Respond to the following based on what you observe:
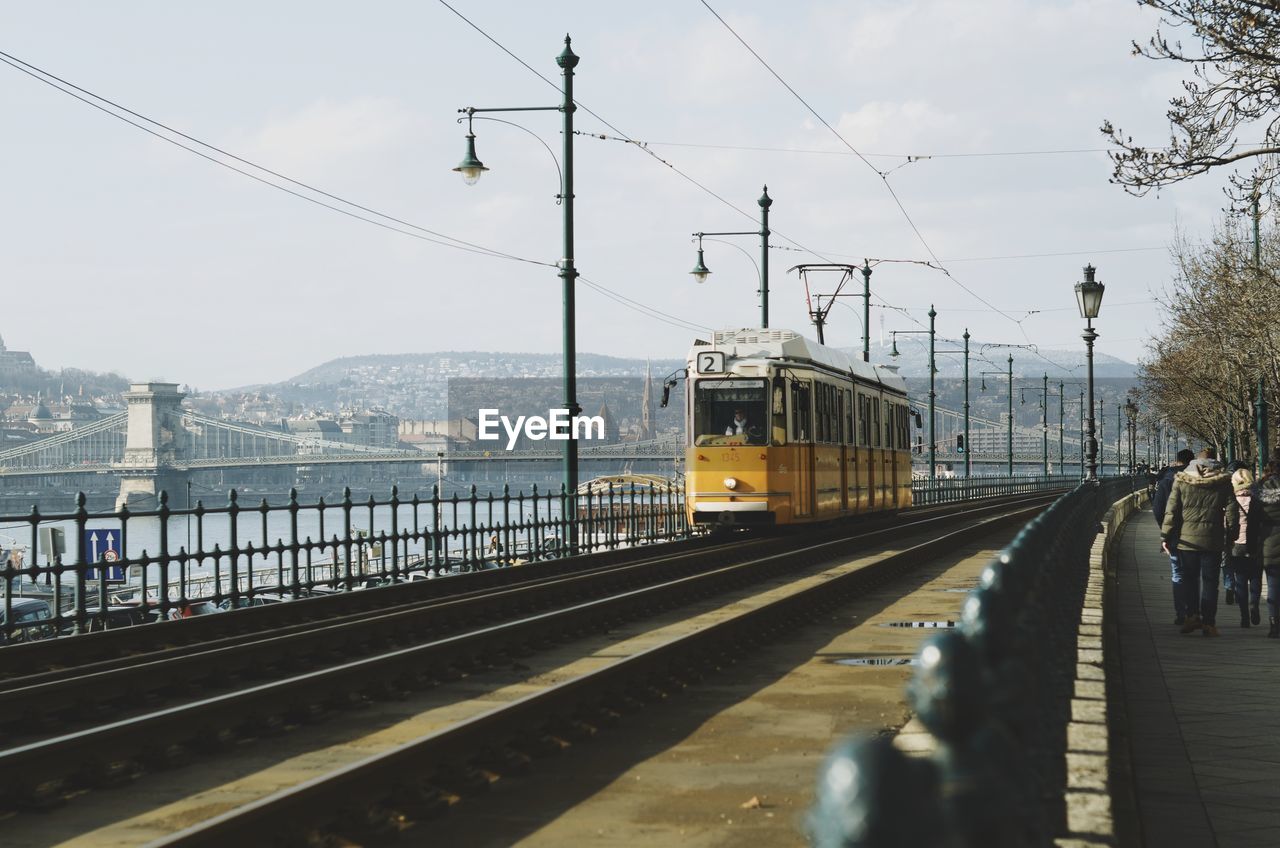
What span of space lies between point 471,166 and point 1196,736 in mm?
16167

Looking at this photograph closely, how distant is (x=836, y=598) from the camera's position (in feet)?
56.0

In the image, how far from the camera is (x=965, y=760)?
182 cm

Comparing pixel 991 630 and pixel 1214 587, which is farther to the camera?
A: pixel 1214 587

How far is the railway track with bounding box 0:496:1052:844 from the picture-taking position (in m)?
6.34

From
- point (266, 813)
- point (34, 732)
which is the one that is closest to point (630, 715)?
point (34, 732)

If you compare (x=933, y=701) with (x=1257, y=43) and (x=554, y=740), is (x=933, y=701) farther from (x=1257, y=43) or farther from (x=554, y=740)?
(x=1257, y=43)

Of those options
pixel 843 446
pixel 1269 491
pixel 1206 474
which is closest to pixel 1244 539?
pixel 1269 491

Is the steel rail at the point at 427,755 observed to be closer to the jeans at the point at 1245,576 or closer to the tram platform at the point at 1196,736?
the tram platform at the point at 1196,736

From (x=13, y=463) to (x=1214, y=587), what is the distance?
5704 inches

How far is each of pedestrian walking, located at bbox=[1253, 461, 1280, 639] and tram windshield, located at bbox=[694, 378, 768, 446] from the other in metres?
11.6

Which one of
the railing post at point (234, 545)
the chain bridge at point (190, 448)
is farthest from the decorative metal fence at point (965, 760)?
the chain bridge at point (190, 448)

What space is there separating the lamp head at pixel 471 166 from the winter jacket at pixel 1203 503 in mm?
12387

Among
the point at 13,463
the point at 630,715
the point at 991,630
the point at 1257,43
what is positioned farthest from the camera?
the point at 13,463

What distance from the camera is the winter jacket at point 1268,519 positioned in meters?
13.3
